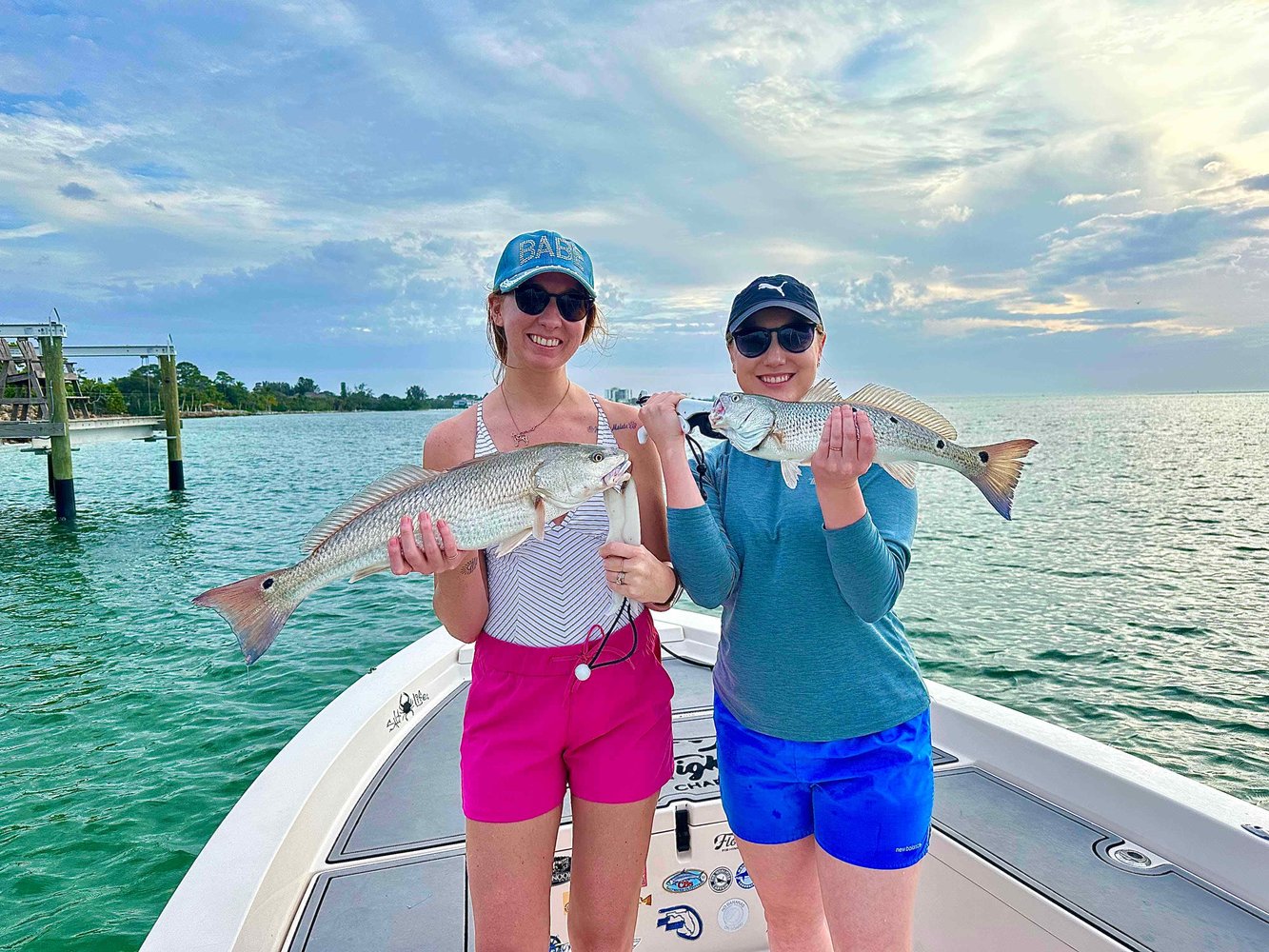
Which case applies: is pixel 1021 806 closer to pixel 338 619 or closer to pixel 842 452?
pixel 842 452

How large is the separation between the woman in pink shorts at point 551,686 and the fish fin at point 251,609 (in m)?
0.68

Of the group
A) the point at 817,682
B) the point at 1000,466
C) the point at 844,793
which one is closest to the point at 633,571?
the point at 817,682

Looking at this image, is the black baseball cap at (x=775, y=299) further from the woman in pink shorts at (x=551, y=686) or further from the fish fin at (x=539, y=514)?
the fish fin at (x=539, y=514)

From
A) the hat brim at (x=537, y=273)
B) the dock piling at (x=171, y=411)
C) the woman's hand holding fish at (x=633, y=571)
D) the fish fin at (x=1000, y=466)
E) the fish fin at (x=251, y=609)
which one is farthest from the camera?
the dock piling at (x=171, y=411)

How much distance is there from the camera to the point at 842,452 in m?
2.39

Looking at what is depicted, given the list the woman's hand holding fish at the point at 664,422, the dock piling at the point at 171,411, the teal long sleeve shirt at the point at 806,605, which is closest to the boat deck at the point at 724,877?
the teal long sleeve shirt at the point at 806,605

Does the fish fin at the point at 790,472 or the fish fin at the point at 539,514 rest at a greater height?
the fish fin at the point at 790,472

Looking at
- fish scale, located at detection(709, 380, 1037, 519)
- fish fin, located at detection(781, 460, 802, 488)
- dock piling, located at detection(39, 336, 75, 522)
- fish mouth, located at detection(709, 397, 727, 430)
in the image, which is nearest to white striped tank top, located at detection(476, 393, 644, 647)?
fish mouth, located at detection(709, 397, 727, 430)

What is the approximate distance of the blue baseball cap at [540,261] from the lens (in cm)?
270

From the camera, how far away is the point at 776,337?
9.41ft

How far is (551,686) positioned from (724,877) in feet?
6.98

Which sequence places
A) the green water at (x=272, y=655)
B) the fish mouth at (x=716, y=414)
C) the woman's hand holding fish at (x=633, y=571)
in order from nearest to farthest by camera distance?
1. the woman's hand holding fish at (x=633, y=571)
2. the fish mouth at (x=716, y=414)
3. the green water at (x=272, y=655)

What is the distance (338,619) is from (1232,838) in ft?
→ 45.4

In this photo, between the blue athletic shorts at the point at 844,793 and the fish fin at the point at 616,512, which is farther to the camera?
the fish fin at the point at 616,512
